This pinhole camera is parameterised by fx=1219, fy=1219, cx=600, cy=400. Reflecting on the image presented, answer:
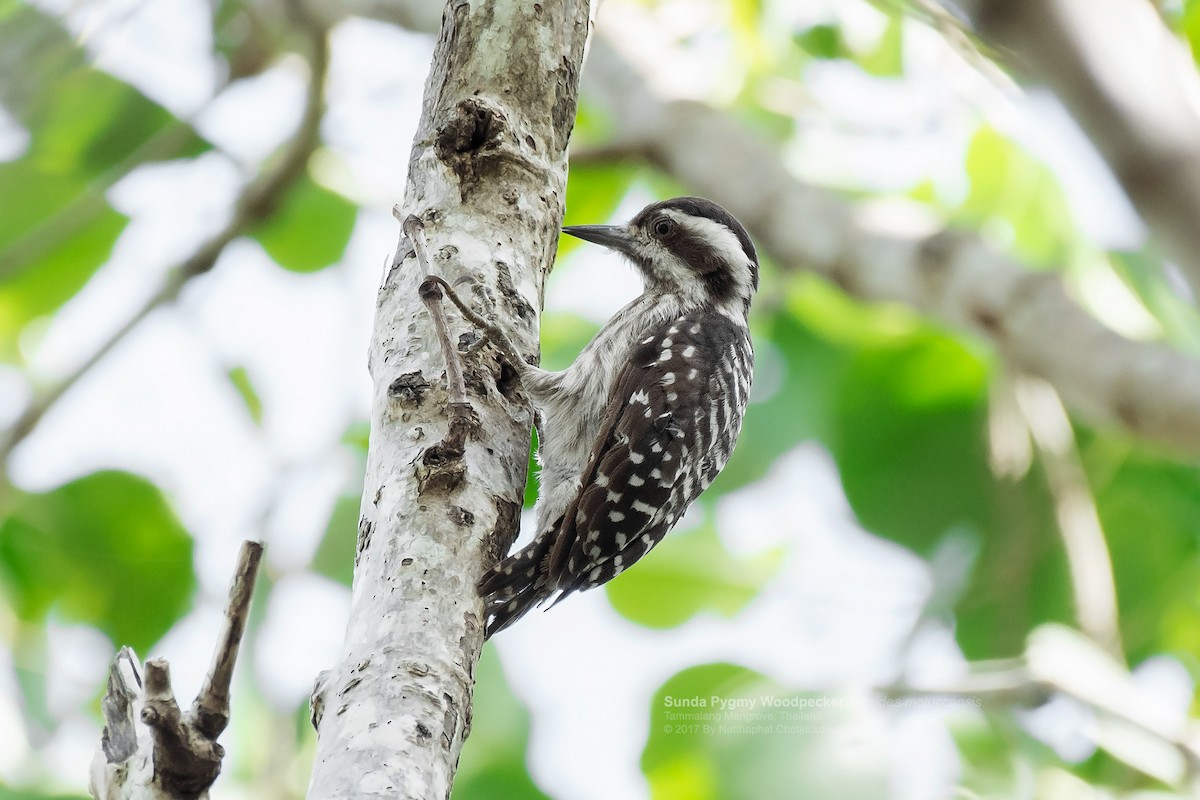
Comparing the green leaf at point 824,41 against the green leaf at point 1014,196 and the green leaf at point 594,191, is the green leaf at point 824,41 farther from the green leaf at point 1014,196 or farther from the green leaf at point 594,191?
the green leaf at point 594,191

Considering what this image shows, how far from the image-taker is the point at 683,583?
16.3 ft

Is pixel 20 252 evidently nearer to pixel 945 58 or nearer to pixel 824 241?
pixel 824 241

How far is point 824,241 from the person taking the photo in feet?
14.9

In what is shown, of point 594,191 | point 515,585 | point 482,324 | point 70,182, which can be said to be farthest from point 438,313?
point 70,182

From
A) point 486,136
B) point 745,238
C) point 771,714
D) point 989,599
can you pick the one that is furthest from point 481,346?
point 989,599

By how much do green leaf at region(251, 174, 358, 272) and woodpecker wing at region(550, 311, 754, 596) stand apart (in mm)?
2207

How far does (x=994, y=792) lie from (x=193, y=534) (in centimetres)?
302

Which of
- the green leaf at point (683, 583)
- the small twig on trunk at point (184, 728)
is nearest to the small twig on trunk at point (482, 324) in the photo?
the small twig on trunk at point (184, 728)

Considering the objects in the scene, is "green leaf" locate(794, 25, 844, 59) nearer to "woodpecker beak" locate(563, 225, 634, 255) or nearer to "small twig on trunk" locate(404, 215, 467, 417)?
"woodpecker beak" locate(563, 225, 634, 255)

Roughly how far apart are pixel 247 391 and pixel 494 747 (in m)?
1.98

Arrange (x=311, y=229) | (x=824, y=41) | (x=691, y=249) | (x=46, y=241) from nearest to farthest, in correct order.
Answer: (x=691, y=249), (x=46, y=241), (x=311, y=229), (x=824, y=41)

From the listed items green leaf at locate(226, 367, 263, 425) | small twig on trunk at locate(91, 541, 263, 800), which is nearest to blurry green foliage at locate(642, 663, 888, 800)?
green leaf at locate(226, 367, 263, 425)

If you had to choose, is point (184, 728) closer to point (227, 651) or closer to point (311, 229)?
point (227, 651)

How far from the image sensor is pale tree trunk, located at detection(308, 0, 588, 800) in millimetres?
1881
